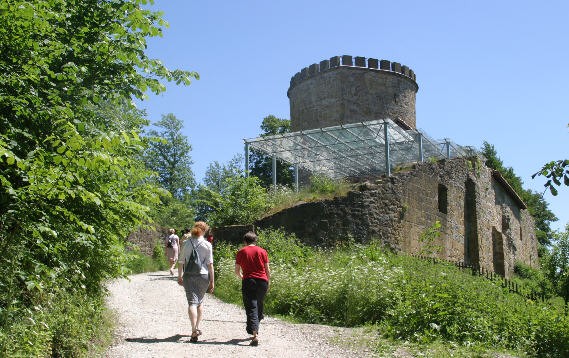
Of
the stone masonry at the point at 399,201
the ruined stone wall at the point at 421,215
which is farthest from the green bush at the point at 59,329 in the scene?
the stone masonry at the point at 399,201

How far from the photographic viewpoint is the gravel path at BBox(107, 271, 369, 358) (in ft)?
23.2

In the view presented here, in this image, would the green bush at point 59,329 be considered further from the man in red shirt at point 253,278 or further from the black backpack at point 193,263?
the man in red shirt at point 253,278

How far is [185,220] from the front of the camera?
126 feet

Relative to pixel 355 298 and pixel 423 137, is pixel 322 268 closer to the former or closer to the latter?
pixel 355 298

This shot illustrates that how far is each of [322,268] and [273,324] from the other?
3290 mm

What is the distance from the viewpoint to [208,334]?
8.24 metres

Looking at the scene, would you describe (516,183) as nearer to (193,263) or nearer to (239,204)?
(239,204)

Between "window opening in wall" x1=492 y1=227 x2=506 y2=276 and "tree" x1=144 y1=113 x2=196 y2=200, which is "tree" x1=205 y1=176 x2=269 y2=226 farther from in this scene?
"tree" x1=144 y1=113 x2=196 y2=200

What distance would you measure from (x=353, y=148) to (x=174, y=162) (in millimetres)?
27680

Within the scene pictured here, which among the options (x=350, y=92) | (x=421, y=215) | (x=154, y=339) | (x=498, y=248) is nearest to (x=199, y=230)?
(x=154, y=339)

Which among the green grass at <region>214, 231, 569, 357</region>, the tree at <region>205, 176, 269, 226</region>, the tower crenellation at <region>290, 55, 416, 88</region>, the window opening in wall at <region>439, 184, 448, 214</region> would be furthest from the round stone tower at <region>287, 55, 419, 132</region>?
the green grass at <region>214, 231, 569, 357</region>

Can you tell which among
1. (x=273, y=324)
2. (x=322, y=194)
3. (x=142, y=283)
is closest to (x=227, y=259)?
(x=142, y=283)

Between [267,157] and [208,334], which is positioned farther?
[267,157]

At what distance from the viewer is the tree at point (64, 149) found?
5324mm
